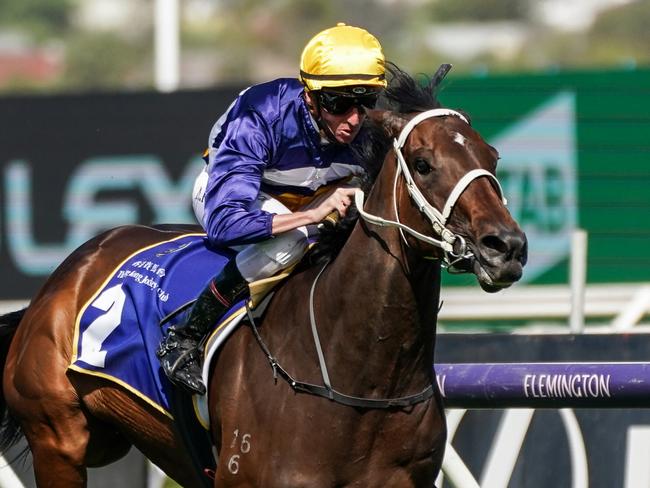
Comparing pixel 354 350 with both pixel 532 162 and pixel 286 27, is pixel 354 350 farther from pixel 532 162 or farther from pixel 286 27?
pixel 286 27

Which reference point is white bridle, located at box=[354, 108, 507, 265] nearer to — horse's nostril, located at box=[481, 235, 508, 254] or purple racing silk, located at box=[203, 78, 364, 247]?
horse's nostril, located at box=[481, 235, 508, 254]

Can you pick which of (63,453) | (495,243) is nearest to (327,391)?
(495,243)

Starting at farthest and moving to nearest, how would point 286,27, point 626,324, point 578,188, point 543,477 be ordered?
point 286,27 → point 578,188 → point 626,324 → point 543,477

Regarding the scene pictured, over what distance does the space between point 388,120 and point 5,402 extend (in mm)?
2199

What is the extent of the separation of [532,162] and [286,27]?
3786 cm

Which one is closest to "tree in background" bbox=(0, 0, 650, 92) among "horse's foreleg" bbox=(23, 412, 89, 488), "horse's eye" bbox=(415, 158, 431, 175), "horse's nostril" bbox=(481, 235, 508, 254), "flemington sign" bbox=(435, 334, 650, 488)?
"flemington sign" bbox=(435, 334, 650, 488)

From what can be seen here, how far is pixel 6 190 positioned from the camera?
11484 mm

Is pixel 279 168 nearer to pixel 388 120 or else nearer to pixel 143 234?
pixel 388 120

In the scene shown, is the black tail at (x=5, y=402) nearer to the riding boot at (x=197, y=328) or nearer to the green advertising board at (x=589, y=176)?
the riding boot at (x=197, y=328)

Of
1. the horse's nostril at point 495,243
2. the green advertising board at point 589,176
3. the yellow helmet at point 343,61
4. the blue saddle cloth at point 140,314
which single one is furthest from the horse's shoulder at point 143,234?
the green advertising board at point 589,176

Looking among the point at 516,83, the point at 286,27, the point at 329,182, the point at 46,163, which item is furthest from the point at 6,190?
the point at 286,27

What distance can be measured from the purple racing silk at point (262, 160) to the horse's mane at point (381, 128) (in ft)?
0.58

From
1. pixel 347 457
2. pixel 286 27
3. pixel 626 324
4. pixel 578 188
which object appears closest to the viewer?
pixel 347 457

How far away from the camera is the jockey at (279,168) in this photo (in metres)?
4.32
